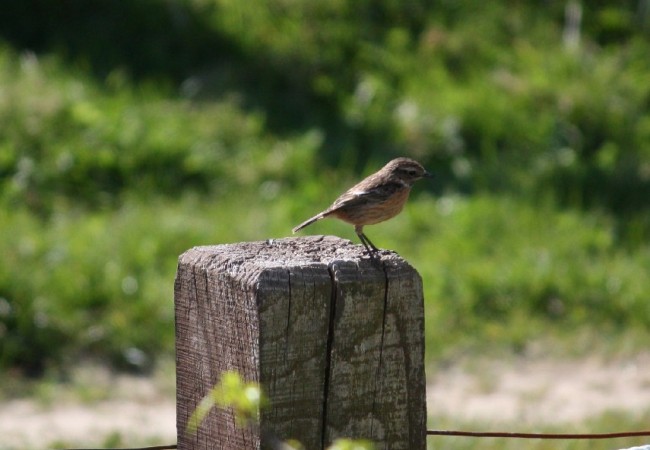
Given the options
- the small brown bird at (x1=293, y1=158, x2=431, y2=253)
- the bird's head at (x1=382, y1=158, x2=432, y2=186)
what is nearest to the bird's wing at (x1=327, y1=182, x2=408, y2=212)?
the small brown bird at (x1=293, y1=158, x2=431, y2=253)

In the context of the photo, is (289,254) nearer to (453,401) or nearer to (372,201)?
(372,201)

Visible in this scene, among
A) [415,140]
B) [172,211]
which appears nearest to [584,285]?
[415,140]

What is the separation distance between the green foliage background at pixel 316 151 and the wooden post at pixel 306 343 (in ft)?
17.1

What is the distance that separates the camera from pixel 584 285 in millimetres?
8539

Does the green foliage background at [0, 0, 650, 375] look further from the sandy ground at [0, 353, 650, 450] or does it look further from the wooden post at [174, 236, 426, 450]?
the wooden post at [174, 236, 426, 450]

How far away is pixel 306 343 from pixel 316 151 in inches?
301

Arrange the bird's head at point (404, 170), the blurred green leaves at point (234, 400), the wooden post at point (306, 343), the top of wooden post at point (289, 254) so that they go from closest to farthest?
the blurred green leaves at point (234, 400) → the wooden post at point (306, 343) → the top of wooden post at point (289, 254) → the bird's head at point (404, 170)

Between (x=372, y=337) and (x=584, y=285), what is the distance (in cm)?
628

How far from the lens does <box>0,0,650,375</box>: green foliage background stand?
8.23m

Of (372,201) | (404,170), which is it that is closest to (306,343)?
(372,201)

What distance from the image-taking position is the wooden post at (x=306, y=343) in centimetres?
244

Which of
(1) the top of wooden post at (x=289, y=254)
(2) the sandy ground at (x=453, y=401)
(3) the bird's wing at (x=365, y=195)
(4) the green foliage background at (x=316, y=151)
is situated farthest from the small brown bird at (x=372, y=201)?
(4) the green foliage background at (x=316, y=151)

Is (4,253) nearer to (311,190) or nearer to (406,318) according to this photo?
(311,190)

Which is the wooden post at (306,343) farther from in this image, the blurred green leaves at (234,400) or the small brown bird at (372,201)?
the small brown bird at (372,201)
